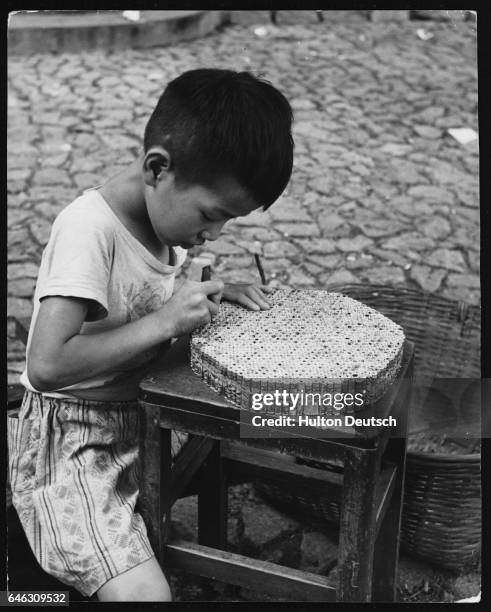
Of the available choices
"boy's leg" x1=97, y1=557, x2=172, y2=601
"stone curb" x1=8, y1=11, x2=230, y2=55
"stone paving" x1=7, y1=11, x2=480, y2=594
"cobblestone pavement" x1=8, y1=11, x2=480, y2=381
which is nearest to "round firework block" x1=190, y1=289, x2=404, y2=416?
"boy's leg" x1=97, y1=557, x2=172, y2=601

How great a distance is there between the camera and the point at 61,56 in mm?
6199

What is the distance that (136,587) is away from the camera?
154 cm

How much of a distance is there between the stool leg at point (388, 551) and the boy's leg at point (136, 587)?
723 mm

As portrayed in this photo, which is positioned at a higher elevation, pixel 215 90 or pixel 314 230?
pixel 215 90

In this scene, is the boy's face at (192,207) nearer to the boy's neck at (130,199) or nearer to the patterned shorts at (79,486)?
the boy's neck at (130,199)

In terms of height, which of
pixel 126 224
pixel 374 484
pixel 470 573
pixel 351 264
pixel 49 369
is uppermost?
pixel 126 224

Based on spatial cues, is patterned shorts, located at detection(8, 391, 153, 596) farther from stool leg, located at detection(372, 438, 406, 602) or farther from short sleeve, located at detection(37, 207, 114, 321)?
stool leg, located at detection(372, 438, 406, 602)

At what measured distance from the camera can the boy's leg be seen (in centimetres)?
153

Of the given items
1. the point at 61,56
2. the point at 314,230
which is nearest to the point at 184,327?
the point at 314,230

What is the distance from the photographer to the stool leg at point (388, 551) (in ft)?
6.70

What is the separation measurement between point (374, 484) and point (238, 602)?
2.82ft

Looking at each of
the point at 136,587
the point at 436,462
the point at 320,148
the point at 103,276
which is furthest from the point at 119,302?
the point at 320,148

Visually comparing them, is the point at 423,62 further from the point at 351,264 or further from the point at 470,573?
the point at 470,573

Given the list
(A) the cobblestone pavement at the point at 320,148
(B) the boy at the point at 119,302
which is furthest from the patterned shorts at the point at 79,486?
(A) the cobblestone pavement at the point at 320,148
